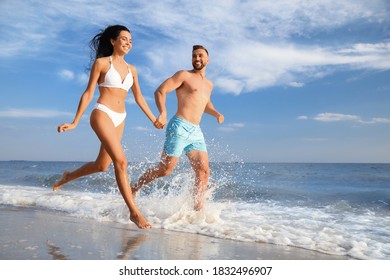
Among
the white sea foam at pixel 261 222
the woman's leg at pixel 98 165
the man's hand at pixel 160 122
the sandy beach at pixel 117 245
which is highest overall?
the man's hand at pixel 160 122

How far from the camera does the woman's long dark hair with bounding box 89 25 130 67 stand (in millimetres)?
4200

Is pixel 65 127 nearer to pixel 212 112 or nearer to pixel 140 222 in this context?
pixel 140 222

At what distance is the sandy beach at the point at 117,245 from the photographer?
3.15m

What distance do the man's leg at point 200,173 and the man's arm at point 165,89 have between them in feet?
2.16

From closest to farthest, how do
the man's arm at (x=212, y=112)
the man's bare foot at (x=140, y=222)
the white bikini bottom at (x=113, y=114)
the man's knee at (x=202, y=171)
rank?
the man's bare foot at (x=140, y=222)
the white bikini bottom at (x=113, y=114)
the man's knee at (x=202, y=171)
the man's arm at (x=212, y=112)

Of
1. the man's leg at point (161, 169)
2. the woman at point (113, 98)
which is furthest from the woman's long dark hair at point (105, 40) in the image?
the man's leg at point (161, 169)

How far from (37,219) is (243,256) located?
8.27 feet

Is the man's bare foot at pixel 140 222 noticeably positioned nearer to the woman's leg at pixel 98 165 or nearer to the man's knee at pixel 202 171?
the woman's leg at pixel 98 165

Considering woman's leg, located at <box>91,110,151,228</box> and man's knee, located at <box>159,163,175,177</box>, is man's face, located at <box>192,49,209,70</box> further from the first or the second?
woman's leg, located at <box>91,110,151,228</box>

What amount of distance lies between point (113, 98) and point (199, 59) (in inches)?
48.3

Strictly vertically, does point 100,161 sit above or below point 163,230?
above

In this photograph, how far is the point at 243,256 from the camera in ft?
11.2
